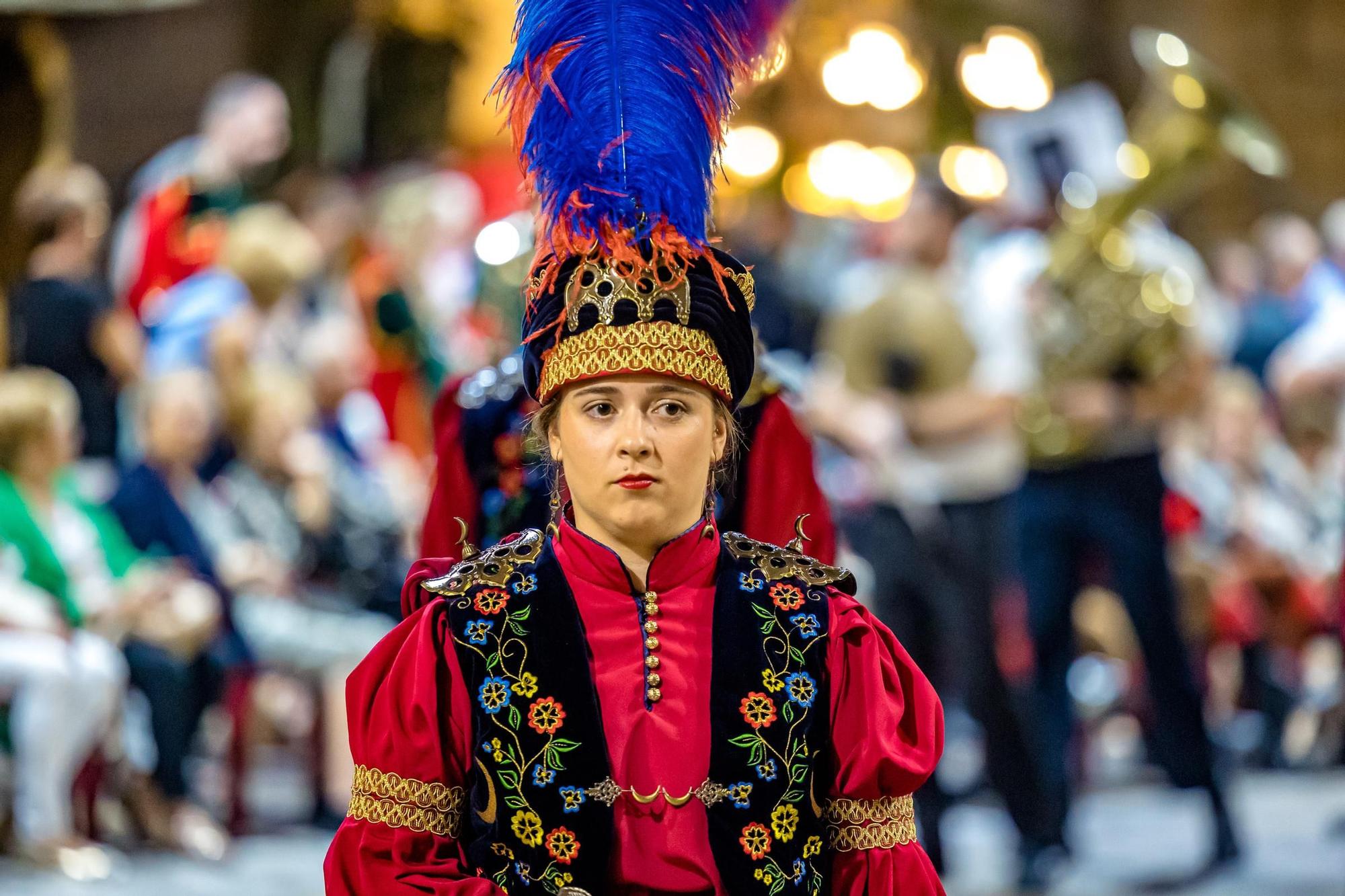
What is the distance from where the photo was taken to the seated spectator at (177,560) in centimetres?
632

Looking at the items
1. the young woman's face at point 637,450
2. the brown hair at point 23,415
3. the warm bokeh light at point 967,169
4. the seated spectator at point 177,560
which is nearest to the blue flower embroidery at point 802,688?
the young woman's face at point 637,450

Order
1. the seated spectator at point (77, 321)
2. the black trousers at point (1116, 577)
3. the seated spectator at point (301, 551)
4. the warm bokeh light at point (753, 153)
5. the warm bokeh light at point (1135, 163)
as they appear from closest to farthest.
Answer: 1. the black trousers at point (1116, 577)
2. the warm bokeh light at point (1135, 163)
3. the seated spectator at point (301, 551)
4. the seated spectator at point (77, 321)
5. the warm bokeh light at point (753, 153)

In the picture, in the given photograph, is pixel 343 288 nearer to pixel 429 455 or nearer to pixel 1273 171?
pixel 429 455

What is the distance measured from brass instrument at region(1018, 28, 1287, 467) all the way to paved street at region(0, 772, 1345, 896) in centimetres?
136

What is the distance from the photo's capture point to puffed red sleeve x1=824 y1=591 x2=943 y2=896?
230cm

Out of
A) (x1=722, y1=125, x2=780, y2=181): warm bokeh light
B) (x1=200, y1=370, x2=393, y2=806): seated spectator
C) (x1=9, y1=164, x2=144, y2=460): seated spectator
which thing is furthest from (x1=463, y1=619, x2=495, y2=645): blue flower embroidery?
(x1=722, y1=125, x2=780, y2=181): warm bokeh light

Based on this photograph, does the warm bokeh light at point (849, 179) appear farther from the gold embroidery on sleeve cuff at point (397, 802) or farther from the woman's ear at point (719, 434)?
the gold embroidery on sleeve cuff at point (397, 802)

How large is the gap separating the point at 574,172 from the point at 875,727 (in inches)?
30.7

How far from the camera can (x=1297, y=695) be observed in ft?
28.0

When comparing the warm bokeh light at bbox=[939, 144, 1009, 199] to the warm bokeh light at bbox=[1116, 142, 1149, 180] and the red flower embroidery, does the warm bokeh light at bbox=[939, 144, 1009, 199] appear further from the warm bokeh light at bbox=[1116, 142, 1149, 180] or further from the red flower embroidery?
the red flower embroidery

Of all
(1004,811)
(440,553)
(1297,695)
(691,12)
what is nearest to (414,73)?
(1297,695)

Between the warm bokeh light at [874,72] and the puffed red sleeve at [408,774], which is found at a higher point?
the warm bokeh light at [874,72]

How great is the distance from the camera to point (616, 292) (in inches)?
93.8

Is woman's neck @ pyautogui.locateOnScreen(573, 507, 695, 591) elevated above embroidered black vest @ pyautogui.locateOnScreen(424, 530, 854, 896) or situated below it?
above
